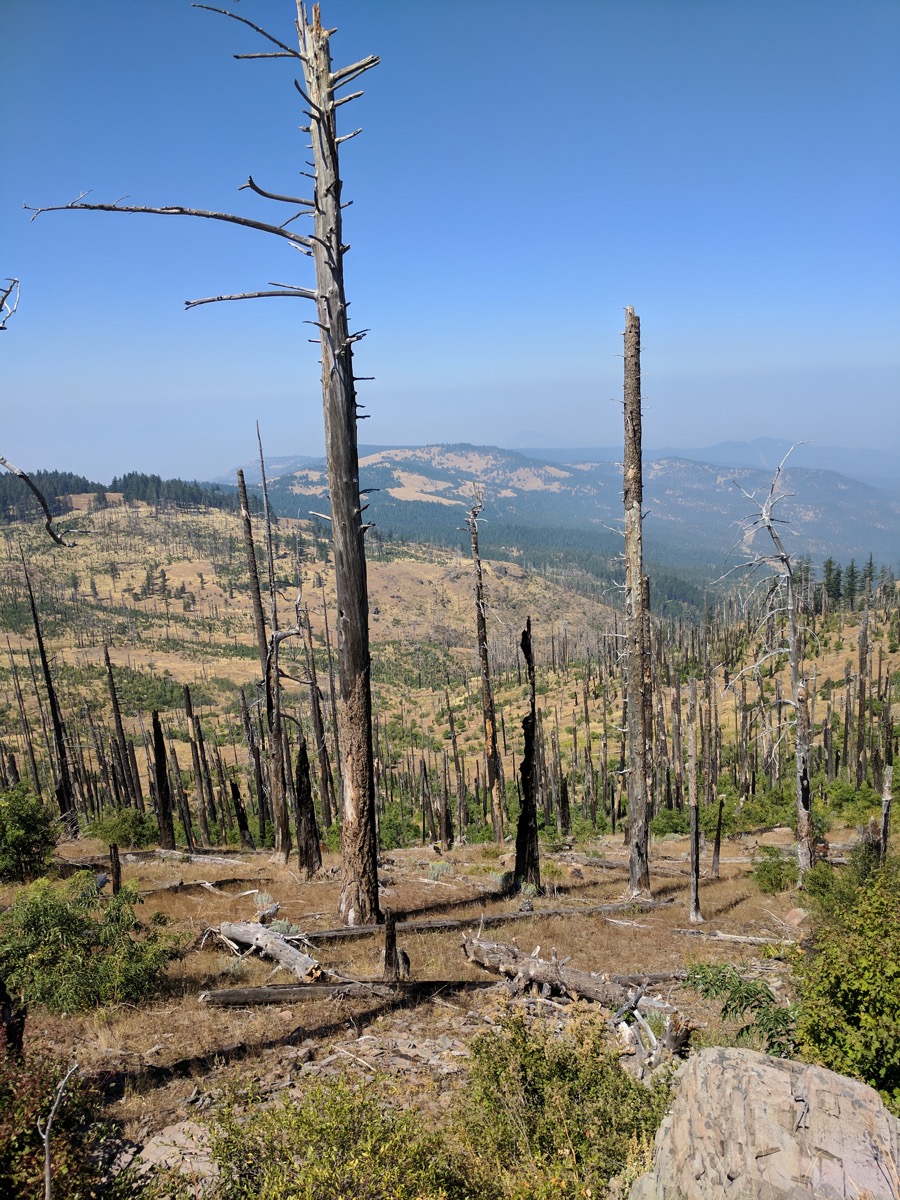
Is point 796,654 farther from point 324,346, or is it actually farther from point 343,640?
point 324,346

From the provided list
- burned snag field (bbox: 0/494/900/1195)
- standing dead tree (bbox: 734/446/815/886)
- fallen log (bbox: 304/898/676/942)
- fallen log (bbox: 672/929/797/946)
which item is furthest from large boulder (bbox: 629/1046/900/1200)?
standing dead tree (bbox: 734/446/815/886)

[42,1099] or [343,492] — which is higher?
[343,492]

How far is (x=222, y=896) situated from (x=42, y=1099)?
366 inches

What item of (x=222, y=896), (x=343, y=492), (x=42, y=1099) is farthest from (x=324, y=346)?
(x=222, y=896)

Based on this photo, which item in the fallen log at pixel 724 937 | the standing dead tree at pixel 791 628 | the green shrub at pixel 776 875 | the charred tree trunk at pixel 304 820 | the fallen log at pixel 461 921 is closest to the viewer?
the fallen log at pixel 461 921

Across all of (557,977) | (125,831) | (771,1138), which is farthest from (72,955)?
(125,831)

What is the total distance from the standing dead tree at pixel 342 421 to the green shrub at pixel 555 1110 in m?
3.50

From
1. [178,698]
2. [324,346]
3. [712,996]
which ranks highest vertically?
[324,346]

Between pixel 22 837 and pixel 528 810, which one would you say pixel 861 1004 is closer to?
pixel 528 810

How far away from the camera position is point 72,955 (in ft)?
23.5

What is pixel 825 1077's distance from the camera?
3689 mm

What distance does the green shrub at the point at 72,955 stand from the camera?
688 cm

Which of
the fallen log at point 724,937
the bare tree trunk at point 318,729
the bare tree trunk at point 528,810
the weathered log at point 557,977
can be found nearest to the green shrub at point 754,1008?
the weathered log at point 557,977

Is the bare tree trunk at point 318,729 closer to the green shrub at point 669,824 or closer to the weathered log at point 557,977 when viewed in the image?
the weathered log at point 557,977
